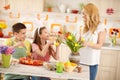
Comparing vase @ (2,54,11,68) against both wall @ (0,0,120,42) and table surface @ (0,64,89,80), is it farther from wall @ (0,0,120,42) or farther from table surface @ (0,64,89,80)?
wall @ (0,0,120,42)

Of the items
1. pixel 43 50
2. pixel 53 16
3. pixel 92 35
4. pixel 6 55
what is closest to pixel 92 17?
pixel 92 35

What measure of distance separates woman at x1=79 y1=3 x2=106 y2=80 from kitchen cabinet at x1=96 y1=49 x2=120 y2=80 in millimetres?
1734

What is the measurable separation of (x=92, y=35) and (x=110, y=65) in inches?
75.6

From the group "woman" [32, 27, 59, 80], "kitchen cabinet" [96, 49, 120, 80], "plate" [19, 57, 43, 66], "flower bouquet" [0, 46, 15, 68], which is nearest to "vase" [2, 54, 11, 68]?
"flower bouquet" [0, 46, 15, 68]

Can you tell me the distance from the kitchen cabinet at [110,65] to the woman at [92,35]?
1734 millimetres

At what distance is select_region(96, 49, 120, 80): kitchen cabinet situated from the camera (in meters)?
4.92

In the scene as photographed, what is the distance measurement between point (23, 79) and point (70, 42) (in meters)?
0.68

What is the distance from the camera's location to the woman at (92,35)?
3178 mm

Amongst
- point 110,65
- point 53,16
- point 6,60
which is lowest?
point 110,65

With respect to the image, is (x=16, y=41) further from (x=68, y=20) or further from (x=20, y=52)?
(x=68, y=20)

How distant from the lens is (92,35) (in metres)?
3.21

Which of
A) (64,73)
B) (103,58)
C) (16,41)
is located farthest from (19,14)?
(64,73)

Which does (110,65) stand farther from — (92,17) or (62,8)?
(92,17)

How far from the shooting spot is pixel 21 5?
5.47 metres
